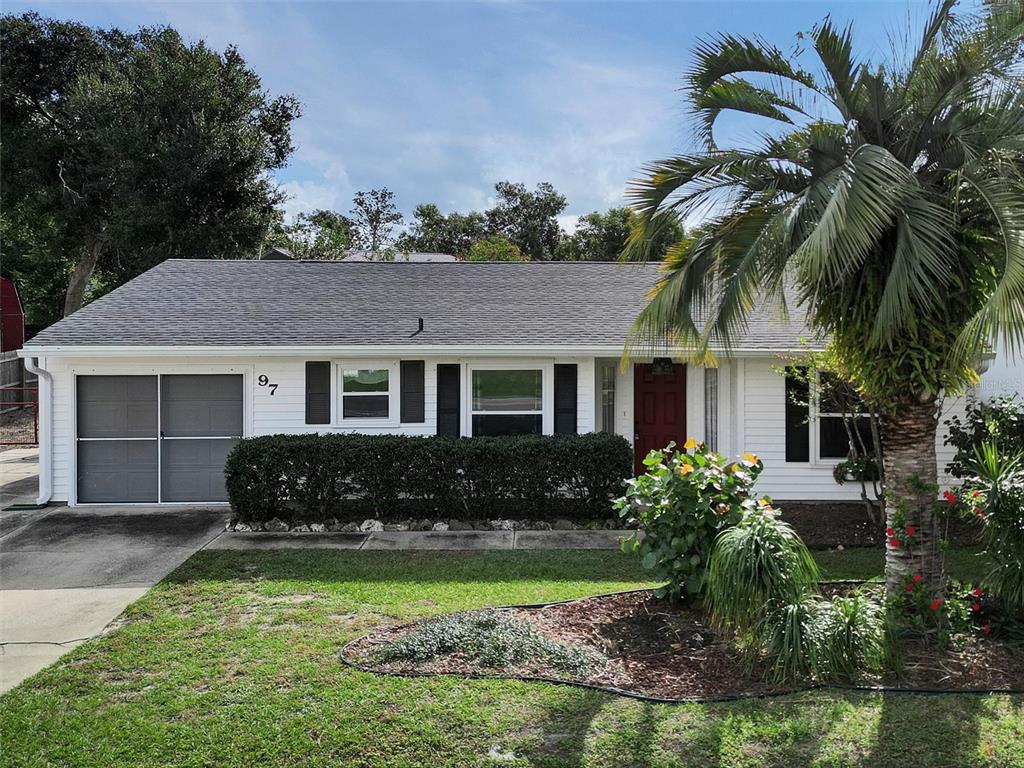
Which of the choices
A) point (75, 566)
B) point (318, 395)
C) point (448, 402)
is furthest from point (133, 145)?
point (75, 566)

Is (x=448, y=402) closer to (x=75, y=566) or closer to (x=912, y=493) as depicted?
(x=75, y=566)

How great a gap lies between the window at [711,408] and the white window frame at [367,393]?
5.01m

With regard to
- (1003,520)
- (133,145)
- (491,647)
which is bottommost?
(491,647)

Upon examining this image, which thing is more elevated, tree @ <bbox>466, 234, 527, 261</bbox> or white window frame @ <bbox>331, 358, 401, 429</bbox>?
tree @ <bbox>466, 234, 527, 261</bbox>

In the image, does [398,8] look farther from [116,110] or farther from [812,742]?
[116,110]

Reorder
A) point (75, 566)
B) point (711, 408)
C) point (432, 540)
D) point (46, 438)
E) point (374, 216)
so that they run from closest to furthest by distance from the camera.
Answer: point (75, 566) → point (432, 540) → point (46, 438) → point (711, 408) → point (374, 216)

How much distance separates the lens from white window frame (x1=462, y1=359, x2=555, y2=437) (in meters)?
10.9

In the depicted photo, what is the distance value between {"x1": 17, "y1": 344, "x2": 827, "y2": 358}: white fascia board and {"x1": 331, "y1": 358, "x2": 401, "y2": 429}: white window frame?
1.21 ft

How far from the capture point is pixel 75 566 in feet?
25.4

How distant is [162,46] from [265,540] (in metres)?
24.5

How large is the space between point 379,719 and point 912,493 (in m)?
4.32

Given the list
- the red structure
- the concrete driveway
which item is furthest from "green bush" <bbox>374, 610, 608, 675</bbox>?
the red structure

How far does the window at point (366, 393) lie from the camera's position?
426 inches

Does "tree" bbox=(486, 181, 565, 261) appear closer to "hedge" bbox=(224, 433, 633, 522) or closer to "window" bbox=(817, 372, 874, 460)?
"window" bbox=(817, 372, 874, 460)
